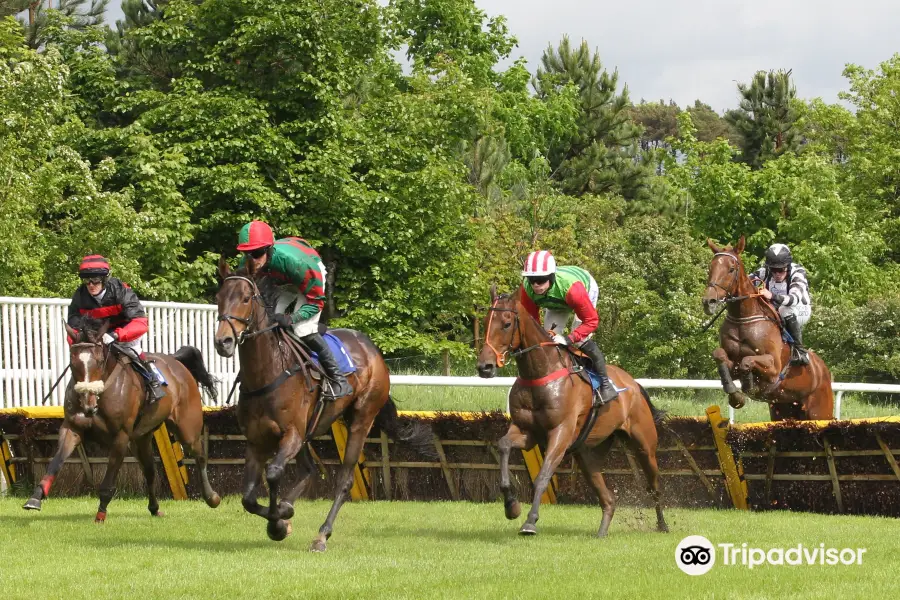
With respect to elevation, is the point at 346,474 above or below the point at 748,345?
below

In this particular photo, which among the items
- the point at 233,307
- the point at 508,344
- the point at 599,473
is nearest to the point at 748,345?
the point at 599,473

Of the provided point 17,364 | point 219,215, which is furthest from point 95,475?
point 219,215

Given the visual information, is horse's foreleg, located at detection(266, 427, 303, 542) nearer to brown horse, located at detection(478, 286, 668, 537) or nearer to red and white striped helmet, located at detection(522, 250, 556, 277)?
brown horse, located at detection(478, 286, 668, 537)

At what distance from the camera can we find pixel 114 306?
10.3 meters

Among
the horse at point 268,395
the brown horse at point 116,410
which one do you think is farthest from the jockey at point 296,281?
the brown horse at point 116,410

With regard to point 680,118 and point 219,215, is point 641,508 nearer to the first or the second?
point 219,215

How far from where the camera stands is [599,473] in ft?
32.1

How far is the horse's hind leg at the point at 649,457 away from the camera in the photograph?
9.77 m

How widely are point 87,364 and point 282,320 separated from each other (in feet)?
6.74

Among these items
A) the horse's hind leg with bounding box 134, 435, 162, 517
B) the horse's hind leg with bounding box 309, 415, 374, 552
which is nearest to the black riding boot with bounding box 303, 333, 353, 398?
the horse's hind leg with bounding box 309, 415, 374, 552

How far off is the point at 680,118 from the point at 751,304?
30.5 metres


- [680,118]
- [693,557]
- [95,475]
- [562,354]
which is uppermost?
[680,118]

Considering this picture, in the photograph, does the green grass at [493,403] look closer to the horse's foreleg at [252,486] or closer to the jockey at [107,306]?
the jockey at [107,306]

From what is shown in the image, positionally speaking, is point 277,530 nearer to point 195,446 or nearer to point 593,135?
point 195,446
